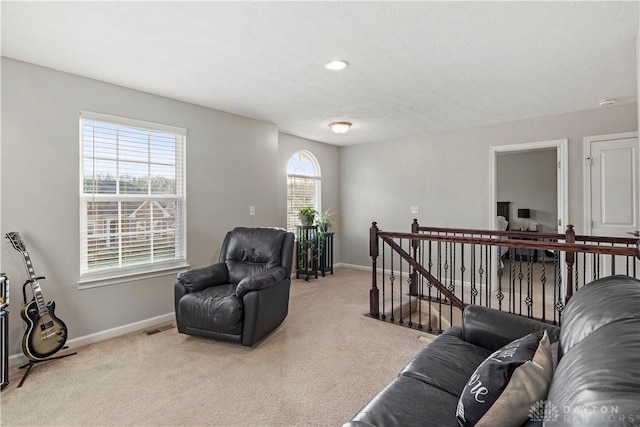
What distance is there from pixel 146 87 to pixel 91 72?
468mm

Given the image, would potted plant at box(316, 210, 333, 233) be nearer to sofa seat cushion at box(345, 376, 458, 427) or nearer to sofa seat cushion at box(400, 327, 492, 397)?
sofa seat cushion at box(400, 327, 492, 397)

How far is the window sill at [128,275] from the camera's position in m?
3.01

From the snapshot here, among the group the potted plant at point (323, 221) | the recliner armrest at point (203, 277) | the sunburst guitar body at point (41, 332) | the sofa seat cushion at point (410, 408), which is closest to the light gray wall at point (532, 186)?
the potted plant at point (323, 221)

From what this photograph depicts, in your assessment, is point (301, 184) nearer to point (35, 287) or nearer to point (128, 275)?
point (128, 275)

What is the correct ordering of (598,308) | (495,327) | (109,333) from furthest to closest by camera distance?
(109,333) < (495,327) < (598,308)

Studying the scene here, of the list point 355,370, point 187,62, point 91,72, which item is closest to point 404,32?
point 187,62

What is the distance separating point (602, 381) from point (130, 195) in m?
3.68

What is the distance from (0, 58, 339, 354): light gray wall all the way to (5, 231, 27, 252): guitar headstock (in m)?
0.10

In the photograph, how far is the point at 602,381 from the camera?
30.1 inches

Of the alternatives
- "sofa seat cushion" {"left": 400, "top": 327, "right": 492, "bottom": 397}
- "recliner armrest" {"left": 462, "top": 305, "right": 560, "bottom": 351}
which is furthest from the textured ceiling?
"sofa seat cushion" {"left": 400, "top": 327, "right": 492, "bottom": 397}

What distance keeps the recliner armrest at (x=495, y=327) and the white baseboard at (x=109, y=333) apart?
304 centimetres

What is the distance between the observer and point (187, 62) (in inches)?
105

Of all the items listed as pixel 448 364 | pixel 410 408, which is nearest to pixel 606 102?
pixel 448 364

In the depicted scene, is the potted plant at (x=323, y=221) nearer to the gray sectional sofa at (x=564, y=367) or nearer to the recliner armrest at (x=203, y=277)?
the recliner armrest at (x=203, y=277)
